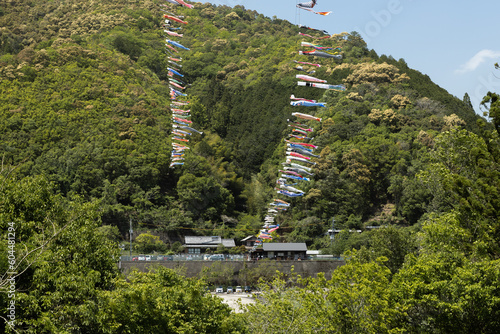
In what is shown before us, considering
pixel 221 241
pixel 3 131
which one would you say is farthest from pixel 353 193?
pixel 3 131

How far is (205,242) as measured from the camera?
2825 inches

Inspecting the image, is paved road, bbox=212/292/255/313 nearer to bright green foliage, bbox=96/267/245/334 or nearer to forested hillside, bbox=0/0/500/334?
forested hillside, bbox=0/0/500/334

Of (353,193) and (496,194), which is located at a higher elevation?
(496,194)

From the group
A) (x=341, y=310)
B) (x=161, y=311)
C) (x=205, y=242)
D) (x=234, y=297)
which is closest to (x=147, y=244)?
(x=205, y=242)

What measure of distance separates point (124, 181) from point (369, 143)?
105ft

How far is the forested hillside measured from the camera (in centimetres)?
2283

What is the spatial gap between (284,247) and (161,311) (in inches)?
1791

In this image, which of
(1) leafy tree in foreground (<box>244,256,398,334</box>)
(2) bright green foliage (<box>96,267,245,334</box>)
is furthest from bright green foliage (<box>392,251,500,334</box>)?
(2) bright green foliage (<box>96,267,245,334</box>)

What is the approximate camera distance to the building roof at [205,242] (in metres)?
71.2

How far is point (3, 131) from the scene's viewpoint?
81250mm

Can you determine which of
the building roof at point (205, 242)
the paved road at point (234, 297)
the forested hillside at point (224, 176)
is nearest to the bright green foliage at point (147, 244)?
the building roof at point (205, 242)

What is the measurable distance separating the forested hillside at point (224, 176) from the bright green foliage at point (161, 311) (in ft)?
0.22

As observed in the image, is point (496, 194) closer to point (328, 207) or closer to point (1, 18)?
point (328, 207)

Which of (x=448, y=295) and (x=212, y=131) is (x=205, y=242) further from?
(x=448, y=295)
